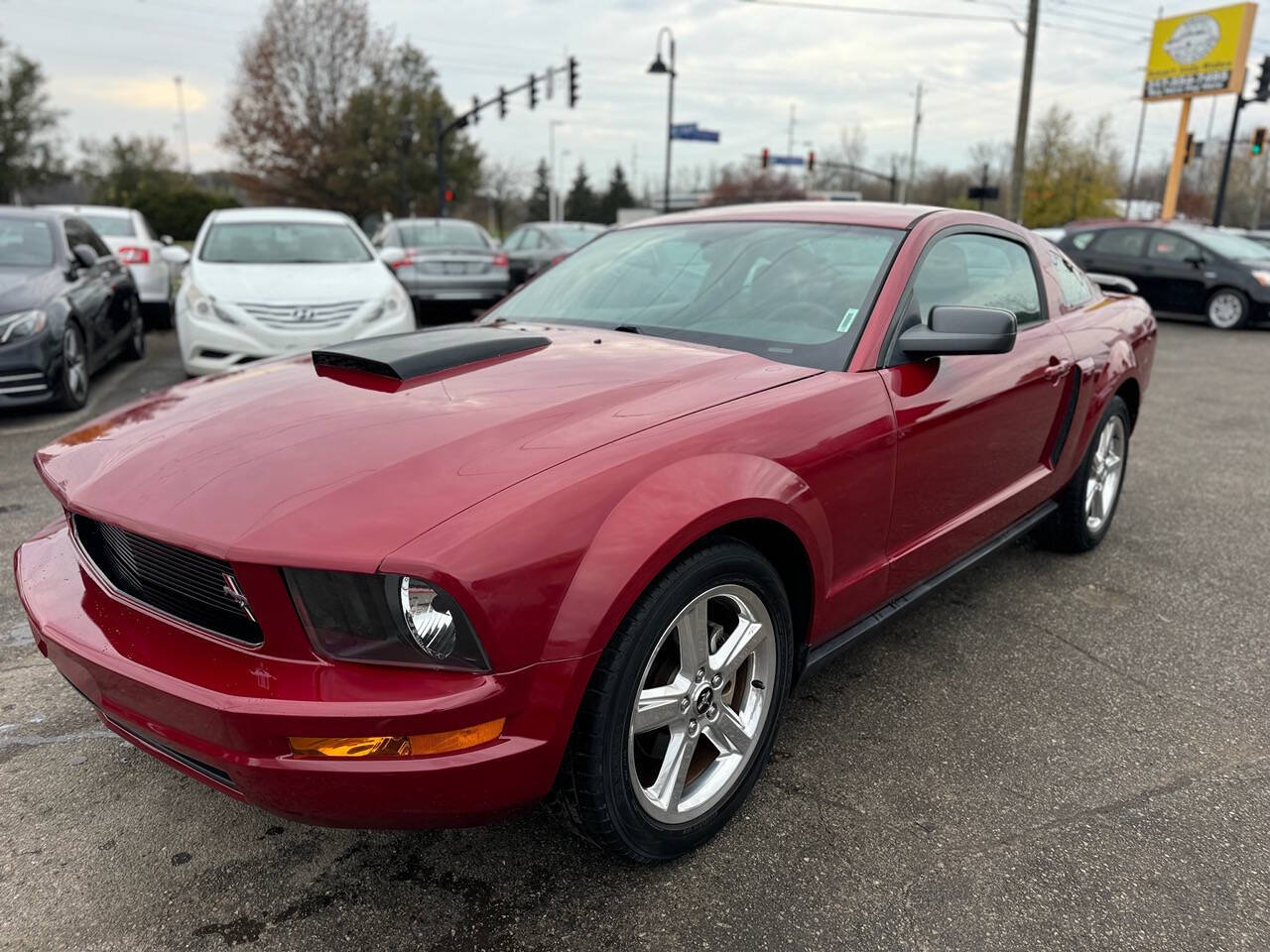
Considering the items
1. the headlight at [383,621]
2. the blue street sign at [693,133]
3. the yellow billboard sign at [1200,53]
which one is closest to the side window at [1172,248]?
the headlight at [383,621]

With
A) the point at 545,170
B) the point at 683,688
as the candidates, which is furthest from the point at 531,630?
the point at 545,170

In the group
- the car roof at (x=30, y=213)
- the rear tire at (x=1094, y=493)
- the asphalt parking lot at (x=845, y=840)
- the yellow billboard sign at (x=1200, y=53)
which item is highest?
the yellow billboard sign at (x=1200, y=53)

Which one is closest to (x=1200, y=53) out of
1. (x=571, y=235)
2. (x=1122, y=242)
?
(x=1122, y=242)

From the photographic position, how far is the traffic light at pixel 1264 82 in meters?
22.5

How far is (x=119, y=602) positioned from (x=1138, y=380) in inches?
164

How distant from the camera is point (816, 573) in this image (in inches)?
88.0

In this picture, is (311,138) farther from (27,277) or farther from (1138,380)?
(1138,380)

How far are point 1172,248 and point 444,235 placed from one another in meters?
10.5

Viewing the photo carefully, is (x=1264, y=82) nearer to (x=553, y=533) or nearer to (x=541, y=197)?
(x=553, y=533)

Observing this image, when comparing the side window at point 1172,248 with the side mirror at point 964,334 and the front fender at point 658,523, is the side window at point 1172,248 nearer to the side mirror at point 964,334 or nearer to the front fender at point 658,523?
the side mirror at point 964,334

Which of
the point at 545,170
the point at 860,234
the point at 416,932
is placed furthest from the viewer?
the point at 545,170

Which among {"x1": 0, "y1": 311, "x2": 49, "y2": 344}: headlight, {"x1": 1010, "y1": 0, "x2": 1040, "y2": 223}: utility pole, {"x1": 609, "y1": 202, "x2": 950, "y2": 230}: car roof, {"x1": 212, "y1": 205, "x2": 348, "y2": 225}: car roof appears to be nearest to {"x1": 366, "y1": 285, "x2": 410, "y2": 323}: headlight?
{"x1": 212, "y1": 205, "x2": 348, "y2": 225}: car roof

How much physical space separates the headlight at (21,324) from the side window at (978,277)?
5.64 metres

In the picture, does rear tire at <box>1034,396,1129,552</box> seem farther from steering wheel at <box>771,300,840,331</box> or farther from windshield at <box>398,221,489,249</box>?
windshield at <box>398,221,489,249</box>
